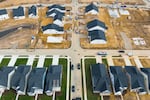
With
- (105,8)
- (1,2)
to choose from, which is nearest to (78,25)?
(105,8)

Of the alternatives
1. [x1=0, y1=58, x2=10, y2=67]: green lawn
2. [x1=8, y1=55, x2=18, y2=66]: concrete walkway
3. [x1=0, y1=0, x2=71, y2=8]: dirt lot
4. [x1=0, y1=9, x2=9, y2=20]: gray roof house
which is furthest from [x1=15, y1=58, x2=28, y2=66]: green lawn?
[x1=0, y1=0, x2=71, y2=8]: dirt lot

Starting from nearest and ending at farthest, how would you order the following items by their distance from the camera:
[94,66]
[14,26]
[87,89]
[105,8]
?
1. [87,89]
2. [94,66]
3. [14,26]
4. [105,8]

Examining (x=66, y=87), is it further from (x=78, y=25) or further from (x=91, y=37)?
(x=78, y=25)

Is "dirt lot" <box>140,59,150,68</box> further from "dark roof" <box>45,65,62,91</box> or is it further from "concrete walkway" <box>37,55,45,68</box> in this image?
"concrete walkway" <box>37,55,45,68</box>

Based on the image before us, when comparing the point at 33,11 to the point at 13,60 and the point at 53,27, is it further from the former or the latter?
the point at 13,60

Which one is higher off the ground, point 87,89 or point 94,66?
point 94,66

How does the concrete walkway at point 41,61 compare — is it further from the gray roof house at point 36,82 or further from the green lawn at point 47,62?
the gray roof house at point 36,82

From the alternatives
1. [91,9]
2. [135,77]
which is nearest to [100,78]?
[135,77]

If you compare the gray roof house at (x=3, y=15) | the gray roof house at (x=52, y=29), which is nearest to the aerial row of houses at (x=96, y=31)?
the gray roof house at (x=52, y=29)

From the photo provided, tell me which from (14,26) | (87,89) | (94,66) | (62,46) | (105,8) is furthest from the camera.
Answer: (105,8)
